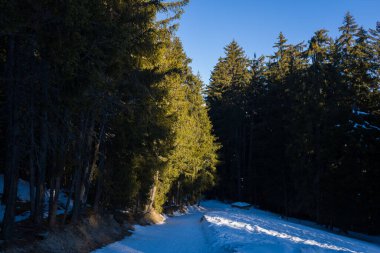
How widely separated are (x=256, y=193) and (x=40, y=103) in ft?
155

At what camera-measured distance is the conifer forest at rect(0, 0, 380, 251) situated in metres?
8.50

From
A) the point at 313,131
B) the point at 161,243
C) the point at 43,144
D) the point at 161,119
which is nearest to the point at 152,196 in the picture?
the point at 161,119

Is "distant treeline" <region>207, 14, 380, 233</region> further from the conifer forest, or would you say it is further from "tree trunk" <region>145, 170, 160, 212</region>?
"tree trunk" <region>145, 170, 160, 212</region>

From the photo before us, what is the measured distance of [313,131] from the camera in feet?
115

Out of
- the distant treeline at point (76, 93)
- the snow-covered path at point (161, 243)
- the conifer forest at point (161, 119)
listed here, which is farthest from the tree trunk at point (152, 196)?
the snow-covered path at point (161, 243)

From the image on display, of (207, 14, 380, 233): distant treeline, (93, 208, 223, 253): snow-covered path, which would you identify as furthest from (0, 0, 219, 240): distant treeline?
(207, 14, 380, 233): distant treeline

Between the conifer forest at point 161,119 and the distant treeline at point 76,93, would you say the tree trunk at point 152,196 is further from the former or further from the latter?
the distant treeline at point 76,93

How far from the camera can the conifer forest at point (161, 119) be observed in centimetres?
850

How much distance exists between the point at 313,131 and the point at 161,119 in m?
21.6

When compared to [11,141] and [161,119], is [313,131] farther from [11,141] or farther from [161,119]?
[11,141]

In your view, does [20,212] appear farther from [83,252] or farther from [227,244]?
[227,244]

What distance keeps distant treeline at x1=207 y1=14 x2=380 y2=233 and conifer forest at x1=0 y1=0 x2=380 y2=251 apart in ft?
0.47

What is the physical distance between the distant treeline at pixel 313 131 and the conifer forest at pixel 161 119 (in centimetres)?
14

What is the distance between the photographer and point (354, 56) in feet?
108
